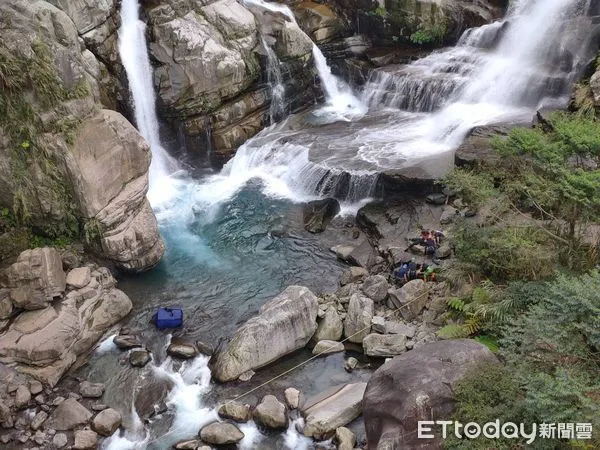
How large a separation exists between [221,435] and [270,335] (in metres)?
2.49

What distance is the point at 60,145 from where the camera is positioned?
13.0 metres

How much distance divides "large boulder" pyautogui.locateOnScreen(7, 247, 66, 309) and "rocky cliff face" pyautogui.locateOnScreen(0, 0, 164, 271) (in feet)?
4.65

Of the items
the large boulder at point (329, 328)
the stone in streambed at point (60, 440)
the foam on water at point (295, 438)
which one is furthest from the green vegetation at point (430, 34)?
the stone in streambed at point (60, 440)

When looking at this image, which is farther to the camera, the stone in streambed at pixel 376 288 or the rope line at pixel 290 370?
the stone in streambed at pixel 376 288

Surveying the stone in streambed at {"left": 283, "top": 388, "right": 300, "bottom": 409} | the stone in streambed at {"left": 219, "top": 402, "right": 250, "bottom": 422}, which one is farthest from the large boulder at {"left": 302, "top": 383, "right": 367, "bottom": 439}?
the stone in streambed at {"left": 219, "top": 402, "right": 250, "bottom": 422}

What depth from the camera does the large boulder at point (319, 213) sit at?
17078 millimetres

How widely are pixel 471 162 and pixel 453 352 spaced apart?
793 centimetres

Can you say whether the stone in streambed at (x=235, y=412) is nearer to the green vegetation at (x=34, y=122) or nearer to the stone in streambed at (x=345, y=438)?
the stone in streambed at (x=345, y=438)

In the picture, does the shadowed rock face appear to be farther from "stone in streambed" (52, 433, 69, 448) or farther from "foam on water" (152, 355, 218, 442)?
"foam on water" (152, 355, 218, 442)

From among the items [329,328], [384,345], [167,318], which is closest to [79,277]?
[167,318]

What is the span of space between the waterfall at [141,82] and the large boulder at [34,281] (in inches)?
244

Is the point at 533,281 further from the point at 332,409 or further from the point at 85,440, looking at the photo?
the point at 85,440

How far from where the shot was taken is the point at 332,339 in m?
12.6

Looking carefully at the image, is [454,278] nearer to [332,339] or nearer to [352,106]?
[332,339]
